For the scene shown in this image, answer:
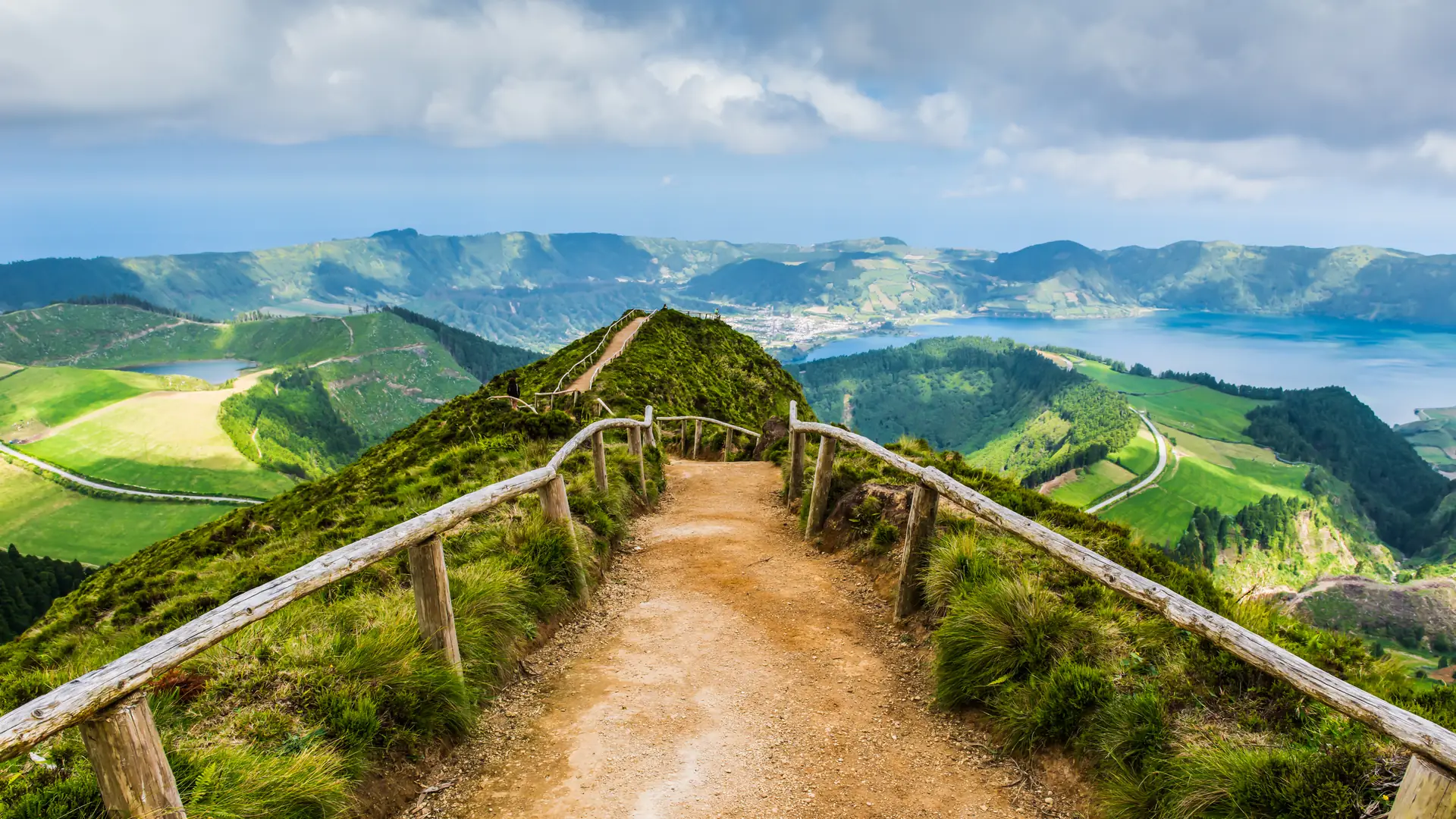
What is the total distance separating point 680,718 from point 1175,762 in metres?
3.46

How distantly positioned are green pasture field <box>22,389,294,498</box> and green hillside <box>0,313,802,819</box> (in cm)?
15743

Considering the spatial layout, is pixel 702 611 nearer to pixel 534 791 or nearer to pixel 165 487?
pixel 534 791

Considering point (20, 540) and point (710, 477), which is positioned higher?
point (710, 477)

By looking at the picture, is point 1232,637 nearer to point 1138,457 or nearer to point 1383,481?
point 1138,457

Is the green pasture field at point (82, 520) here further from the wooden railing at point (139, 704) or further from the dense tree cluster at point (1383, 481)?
the dense tree cluster at point (1383, 481)

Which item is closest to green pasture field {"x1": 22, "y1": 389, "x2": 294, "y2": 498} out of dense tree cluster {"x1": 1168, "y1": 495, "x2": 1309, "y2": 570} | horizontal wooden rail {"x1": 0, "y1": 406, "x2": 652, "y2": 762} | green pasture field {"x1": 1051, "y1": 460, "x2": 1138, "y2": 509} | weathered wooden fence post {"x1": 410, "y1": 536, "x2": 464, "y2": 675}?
green pasture field {"x1": 1051, "y1": 460, "x2": 1138, "y2": 509}

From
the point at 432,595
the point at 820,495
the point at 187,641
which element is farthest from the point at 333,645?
the point at 820,495

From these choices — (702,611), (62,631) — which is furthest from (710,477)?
(62,631)

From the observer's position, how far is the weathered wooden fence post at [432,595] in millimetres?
5402

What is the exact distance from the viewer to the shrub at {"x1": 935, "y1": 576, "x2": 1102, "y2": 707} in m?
5.45

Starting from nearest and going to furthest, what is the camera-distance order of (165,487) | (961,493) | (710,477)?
(961,493), (710,477), (165,487)

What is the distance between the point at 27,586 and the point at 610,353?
220 ft

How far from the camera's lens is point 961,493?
6.74 metres

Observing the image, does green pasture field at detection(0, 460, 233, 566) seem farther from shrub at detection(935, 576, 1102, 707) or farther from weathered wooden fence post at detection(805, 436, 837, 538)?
shrub at detection(935, 576, 1102, 707)
